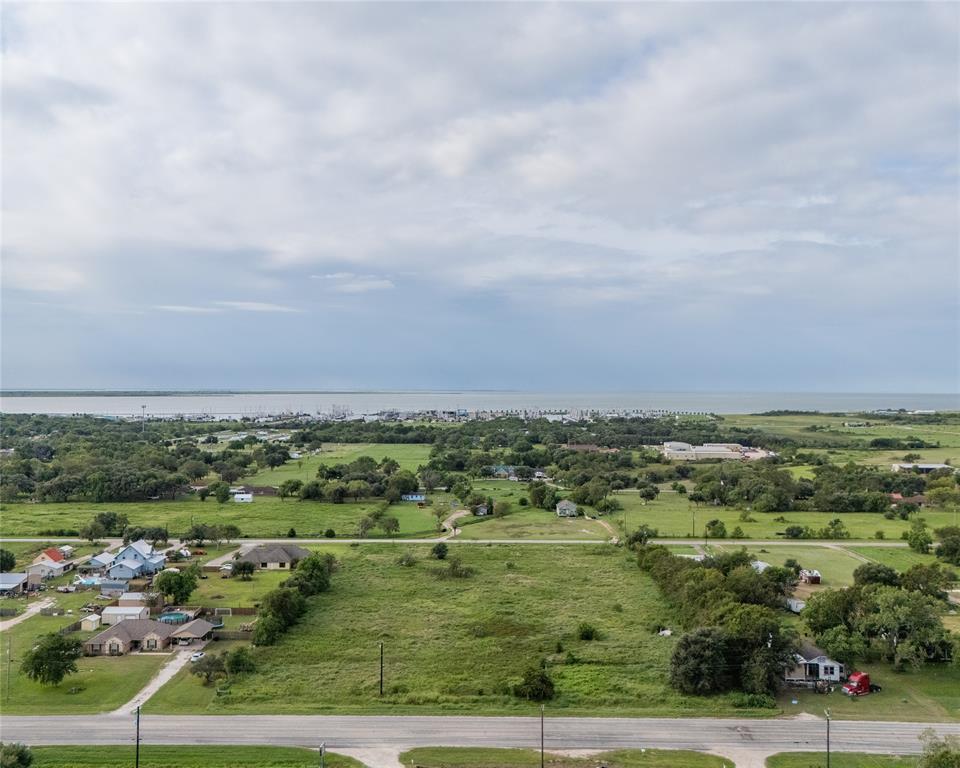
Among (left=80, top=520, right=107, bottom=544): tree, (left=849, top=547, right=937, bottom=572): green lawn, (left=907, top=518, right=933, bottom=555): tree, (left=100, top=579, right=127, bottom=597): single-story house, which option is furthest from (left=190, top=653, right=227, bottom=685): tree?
(left=907, top=518, right=933, bottom=555): tree

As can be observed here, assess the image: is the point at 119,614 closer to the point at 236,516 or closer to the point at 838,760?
the point at 236,516

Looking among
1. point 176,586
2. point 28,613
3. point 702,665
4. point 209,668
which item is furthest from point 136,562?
point 702,665

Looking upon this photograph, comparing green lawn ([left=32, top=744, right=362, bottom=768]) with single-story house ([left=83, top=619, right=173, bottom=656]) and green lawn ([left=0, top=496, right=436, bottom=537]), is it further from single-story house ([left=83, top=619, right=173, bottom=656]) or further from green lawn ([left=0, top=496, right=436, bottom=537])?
green lawn ([left=0, top=496, right=436, bottom=537])

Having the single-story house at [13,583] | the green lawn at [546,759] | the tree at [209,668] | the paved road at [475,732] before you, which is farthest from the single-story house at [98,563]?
the green lawn at [546,759]

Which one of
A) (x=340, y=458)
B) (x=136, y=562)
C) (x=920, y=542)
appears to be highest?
(x=340, y=458)

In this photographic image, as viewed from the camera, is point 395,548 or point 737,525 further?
point 737,525

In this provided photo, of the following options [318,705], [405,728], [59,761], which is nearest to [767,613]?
[405,728]

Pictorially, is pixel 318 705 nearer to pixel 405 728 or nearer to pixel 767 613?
pixel 405 728
